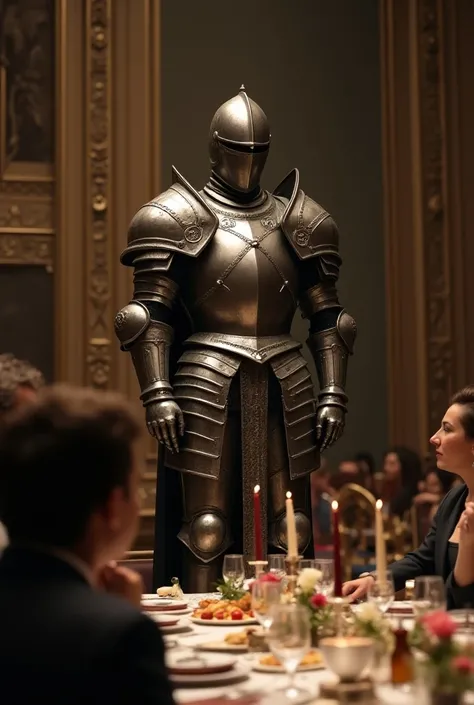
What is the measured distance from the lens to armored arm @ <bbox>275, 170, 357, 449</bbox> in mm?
5211

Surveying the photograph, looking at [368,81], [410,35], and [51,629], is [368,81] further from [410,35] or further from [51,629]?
[51,629]

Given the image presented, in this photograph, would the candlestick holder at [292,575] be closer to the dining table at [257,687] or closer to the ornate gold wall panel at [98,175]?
the dining table at [257,687]

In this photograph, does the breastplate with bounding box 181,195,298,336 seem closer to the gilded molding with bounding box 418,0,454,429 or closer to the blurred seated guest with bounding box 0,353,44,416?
the blurred seated guest with bounding box 0,353,44,416

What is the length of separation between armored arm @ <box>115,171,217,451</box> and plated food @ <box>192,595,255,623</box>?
1.79 m

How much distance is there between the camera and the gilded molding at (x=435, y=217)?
Result: 382 inches

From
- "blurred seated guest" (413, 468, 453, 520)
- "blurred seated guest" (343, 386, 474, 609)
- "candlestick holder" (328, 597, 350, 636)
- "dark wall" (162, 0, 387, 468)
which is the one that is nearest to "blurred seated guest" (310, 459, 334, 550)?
"blurred seated guest" (413, 468, 453, 520)

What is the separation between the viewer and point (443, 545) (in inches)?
142

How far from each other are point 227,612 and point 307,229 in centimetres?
250

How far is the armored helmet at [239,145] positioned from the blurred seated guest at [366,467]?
453cm

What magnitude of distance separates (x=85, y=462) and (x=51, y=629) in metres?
0.24

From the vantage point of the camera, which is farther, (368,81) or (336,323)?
(368,81)

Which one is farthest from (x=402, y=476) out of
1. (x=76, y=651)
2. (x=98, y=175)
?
(x=76, y=651)

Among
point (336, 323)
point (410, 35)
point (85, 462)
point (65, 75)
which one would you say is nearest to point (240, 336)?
point (336, 323)

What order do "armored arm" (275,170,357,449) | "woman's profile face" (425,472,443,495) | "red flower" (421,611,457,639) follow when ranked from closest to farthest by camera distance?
"red flower" (421,611,457,639)
"armored arm" (275,170,357,449)
"woman's profile face" (425,472,443,495)
